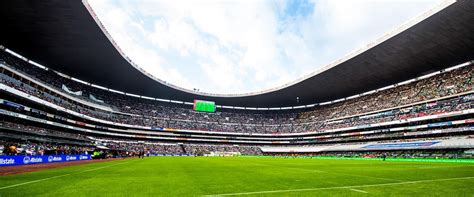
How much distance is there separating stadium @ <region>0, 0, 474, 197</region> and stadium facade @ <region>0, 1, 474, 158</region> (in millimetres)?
302

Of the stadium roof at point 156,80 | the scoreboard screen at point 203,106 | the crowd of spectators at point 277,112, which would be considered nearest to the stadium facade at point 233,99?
the stadium roof at point 156,80

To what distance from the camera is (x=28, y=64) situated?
49.6 meters

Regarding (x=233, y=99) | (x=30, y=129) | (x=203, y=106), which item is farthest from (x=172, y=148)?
(x=30, y=129)

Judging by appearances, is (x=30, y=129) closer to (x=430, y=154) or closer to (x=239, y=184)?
(x=239, y=184)

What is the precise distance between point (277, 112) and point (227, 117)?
19.2 meters

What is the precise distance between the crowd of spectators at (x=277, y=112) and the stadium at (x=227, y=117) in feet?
1.18

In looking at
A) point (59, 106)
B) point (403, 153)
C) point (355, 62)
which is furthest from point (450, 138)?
point (59, 106)

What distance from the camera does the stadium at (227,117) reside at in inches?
653

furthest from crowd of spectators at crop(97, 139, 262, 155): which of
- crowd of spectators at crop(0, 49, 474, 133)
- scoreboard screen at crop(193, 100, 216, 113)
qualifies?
scoreboard screen at crop(193, 100, 216, 113)

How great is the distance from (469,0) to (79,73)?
69.1 metres

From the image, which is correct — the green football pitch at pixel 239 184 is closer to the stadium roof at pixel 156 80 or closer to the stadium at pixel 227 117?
the stadium at pixel 227 117

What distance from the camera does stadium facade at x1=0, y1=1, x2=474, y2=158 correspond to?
1476 inches

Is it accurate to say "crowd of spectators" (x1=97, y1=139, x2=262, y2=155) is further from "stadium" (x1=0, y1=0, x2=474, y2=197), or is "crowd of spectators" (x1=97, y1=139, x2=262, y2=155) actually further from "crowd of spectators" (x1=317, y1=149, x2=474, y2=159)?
"crowd of spectators" (x1=317, y1=149, x2=474, y2=159)

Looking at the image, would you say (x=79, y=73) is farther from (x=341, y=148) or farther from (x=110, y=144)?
(x=341, y=148)
